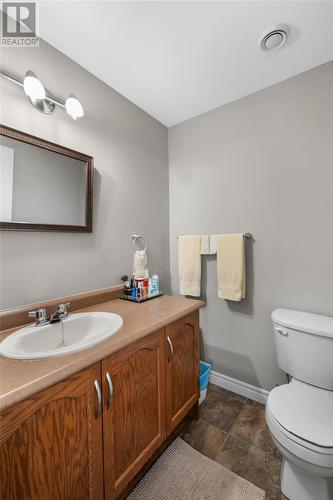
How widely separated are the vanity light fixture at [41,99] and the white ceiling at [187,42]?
0.33 m

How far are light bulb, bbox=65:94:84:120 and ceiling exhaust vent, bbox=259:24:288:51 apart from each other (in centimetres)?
112

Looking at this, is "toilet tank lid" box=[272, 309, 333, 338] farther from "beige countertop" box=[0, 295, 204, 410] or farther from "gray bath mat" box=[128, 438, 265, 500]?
"gray bath mat" box=[128, 438, 265, 500]

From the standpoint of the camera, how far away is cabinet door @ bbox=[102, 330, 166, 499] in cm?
86

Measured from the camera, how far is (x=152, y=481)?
1112 millimetres

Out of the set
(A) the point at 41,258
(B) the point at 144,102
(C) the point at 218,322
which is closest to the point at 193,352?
(C) the point at 218,322

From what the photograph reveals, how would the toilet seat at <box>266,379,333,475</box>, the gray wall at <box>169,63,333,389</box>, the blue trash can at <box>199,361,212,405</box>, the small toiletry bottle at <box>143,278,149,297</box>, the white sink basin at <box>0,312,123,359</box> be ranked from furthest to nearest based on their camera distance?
the blue trash can at <box>199,361,212,405</box>
the small toiletry bottle at <box>143,278,149,297</box>
the gray wall at <box>169,63,333,389</box>
the toilet seat at <box>266,379,333,475</box>
the white sink basin at <box>0,312,123,359</box>

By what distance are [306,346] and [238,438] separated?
75 centimetres

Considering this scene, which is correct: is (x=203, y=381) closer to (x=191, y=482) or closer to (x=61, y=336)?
(x=191, y=482)

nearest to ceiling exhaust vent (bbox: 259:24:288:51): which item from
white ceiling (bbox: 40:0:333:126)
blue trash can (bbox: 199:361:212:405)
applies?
white ceiling (bbox: 40:0:333:126)

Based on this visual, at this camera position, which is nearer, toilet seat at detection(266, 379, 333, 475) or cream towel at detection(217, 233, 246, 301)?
toilet seat at detection(266, 379, 333, 475)

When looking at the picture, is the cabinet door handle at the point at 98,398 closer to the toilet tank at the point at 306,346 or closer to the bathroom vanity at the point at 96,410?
the bathroom vanity at the point at 96,410

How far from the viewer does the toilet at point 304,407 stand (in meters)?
0.89

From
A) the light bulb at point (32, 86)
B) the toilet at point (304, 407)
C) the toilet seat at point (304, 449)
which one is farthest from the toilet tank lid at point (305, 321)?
the light bulb at point (32, 86)

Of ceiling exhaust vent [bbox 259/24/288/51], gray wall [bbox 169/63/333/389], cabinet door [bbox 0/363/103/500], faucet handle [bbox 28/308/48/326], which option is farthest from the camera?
gray wall [bbox 169/63/333/389]
